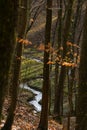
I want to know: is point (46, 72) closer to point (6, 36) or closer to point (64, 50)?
point (64, 50)

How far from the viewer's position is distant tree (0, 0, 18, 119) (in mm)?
3043

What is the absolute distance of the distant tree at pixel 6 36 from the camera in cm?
304

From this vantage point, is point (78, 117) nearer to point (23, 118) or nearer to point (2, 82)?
point (2, 82)

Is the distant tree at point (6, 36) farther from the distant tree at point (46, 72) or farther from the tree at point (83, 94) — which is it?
the distant tree at point (46, 72)

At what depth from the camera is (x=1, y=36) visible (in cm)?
304

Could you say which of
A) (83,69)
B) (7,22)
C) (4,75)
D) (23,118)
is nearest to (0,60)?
(4,75)

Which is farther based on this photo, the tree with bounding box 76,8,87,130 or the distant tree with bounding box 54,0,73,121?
Answer: the distant tree with bounding box 54,0,73,121

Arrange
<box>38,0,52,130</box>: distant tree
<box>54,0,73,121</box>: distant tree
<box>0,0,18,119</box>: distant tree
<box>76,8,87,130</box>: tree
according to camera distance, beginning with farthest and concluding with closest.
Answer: <box>54,0,73,121</box>: distant tree → <box>38,0,52,130</box>: distant tree → <box>76,8,87,130</box>: tree → <box>0,0,18,119</box>: distant tree

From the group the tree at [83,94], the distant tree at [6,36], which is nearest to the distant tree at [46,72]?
the tree at [83,94]

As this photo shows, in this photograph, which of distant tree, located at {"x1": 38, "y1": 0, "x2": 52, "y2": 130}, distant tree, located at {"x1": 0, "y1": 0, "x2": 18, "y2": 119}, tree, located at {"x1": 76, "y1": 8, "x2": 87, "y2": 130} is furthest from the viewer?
distant tree, located at {"x1": 38, "y1": 0, "x2": 52, "y2": 130}

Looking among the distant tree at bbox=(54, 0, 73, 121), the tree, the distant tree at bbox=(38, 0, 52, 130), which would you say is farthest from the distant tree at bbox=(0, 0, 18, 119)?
the distant tree at bbox=(54, 0, 73, 121)

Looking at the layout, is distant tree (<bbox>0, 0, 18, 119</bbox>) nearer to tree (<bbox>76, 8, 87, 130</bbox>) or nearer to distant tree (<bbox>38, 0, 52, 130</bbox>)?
tree (<bbox>76, 8, 87, 130</bbox>)

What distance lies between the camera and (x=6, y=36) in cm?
309

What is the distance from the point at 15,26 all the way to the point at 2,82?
573 millimetres
